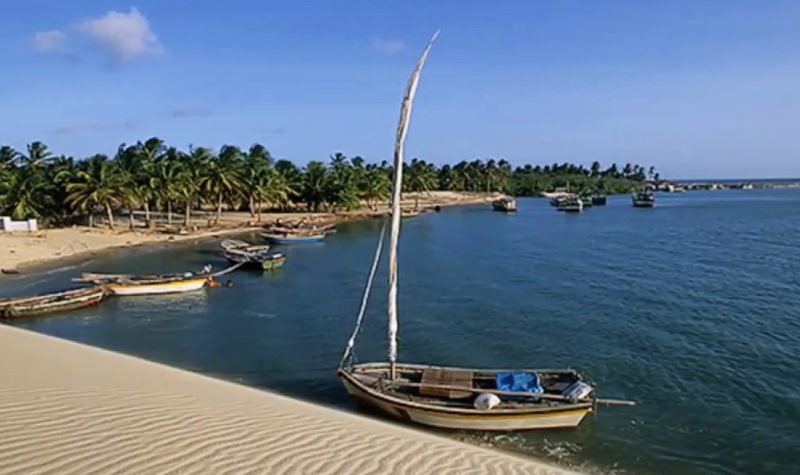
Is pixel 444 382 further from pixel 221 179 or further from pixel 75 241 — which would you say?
pixel 221 179

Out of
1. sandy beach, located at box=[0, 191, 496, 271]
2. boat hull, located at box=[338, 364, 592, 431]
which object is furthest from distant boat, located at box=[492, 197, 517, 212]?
boat hull, located at box=[338, 364, 592, 431]

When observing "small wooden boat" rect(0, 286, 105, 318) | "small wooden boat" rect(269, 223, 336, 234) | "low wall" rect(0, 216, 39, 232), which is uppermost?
"low wall" rect(0, 216, 39, 232)

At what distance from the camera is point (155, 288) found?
136 feet

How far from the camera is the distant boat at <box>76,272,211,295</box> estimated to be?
135ft

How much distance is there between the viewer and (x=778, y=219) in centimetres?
10438

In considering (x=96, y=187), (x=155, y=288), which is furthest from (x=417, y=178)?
(x=155, y=288)

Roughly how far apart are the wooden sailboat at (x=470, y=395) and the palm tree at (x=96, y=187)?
58700 mm

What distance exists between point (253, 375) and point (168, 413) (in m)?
12.5

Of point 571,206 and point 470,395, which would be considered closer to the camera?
point 470,395

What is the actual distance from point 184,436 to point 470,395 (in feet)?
35.3

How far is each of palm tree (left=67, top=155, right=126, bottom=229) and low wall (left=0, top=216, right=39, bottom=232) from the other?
4544mm

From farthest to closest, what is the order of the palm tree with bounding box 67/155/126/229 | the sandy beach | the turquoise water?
1. the palm tree with bounding box 67/155/126/229
2. the sandy beach
3. the turquoise water

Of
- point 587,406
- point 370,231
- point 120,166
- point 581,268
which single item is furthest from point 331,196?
point 587,406

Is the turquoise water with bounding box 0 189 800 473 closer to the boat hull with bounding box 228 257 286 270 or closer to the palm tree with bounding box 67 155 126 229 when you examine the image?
the boat hull with bounding box 228 257 286 270
